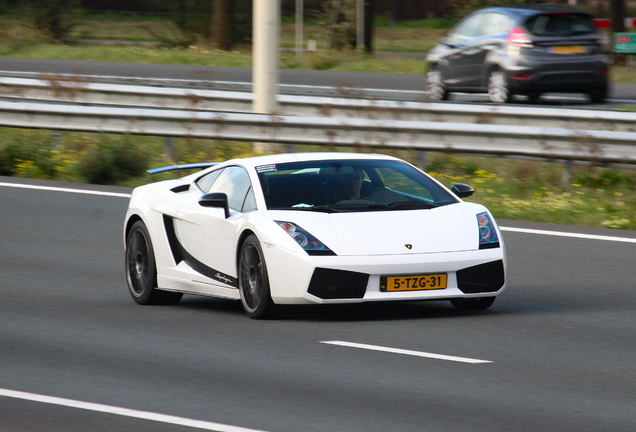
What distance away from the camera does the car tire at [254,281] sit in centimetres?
868

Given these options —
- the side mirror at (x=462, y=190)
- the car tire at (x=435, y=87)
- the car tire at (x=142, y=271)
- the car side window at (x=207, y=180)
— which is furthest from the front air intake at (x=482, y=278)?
the car tire at (x=435, y=87)

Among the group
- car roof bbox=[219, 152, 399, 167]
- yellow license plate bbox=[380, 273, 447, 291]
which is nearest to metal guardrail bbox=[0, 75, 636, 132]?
car roof bbox=[219, 152, 399, 167]

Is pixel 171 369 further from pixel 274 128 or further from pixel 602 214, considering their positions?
pixel 274 128

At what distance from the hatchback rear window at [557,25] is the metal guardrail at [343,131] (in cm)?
640

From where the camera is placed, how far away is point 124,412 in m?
6.23

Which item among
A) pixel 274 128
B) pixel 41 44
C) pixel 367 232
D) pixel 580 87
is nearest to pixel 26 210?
pixel 274 128

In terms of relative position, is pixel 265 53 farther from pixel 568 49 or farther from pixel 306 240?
pixel 306 240

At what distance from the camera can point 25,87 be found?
22.4m

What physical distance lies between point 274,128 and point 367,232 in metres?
8.40

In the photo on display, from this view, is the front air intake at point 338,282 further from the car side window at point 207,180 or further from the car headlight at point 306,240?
the car side window at point 207,180

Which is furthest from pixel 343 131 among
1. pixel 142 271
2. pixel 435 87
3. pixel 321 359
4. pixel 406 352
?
pixel 321 359

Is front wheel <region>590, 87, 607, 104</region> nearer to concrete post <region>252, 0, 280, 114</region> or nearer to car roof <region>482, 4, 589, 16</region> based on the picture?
car roof <region>482, 4, 589, 16</region>

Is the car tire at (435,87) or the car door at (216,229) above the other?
the car door at (216,229)

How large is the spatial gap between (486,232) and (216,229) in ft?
6.48
